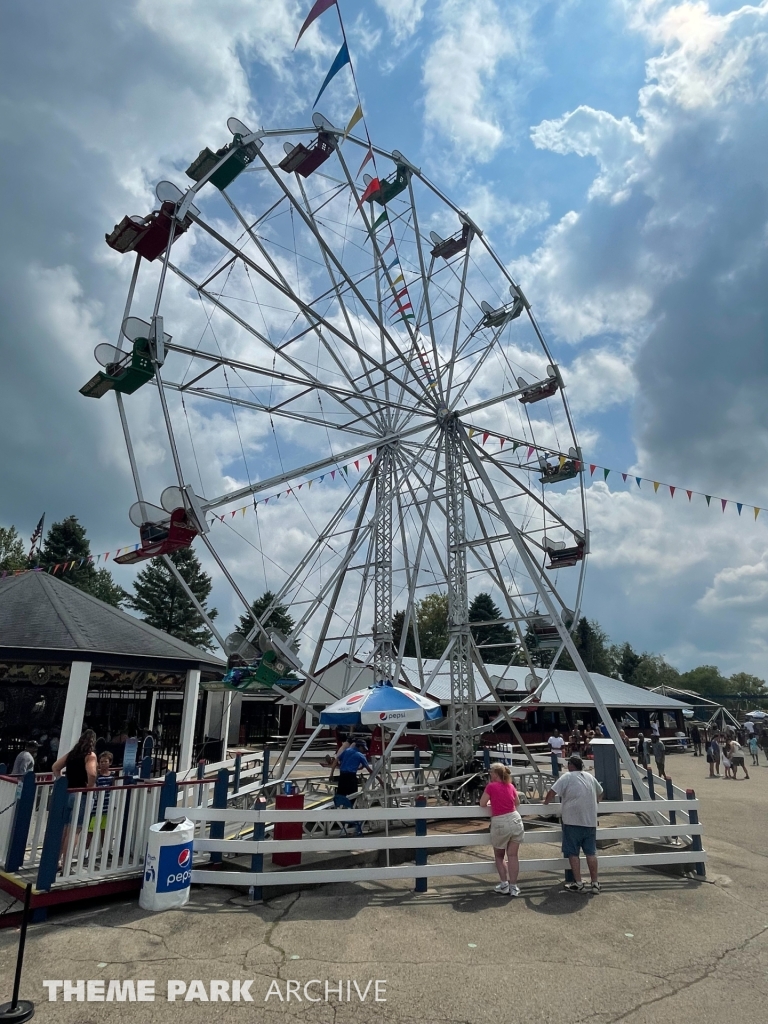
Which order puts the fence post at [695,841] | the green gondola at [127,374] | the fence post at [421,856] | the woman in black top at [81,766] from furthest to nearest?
the green gondola at [127,374] → the fence post at [695,841] → the fence post at [421,856] → the woman in black top at [81,766]

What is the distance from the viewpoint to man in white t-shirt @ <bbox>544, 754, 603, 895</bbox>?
7.42m

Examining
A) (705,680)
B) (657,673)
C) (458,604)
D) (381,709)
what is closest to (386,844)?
(381,709)

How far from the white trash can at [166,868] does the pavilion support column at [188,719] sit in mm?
11882

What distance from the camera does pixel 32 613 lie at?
16984mm

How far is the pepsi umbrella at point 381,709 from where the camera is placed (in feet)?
29.5

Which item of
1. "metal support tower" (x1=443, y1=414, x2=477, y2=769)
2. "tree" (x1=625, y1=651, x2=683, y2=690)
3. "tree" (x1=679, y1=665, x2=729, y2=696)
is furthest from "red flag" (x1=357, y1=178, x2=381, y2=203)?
"tree" (x1=679, y1=665, x2=729, y2=696)

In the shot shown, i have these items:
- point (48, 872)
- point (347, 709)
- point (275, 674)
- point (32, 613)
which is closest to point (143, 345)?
point (275, 674)

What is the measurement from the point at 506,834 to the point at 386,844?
1417 millimetres

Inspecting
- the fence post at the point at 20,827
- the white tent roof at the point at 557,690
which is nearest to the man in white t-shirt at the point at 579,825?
the fence post at the point at 20,827

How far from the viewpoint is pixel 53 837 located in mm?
6375

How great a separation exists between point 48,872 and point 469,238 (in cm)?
1668

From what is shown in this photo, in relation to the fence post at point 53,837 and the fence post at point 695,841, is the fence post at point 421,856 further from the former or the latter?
the fence post at point 53,837

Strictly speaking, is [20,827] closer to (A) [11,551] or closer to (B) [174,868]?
(B) [174,868]

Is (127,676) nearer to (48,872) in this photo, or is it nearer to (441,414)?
(441,414)
